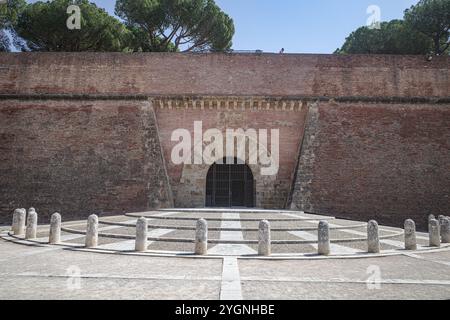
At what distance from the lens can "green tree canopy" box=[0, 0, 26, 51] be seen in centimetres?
2133

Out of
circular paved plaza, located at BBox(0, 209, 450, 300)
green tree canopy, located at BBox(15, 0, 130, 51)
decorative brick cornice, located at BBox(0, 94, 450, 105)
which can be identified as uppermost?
green tree canopy, located at BBox(15, 0, 130, 51)

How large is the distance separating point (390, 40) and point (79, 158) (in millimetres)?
20989

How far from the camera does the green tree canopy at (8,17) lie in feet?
70.0

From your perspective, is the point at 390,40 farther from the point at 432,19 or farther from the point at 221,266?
the point at 221,266

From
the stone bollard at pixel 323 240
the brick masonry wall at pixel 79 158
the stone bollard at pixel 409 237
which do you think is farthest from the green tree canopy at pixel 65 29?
the stone bollard at pixel 409 237

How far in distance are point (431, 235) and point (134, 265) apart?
7302mm

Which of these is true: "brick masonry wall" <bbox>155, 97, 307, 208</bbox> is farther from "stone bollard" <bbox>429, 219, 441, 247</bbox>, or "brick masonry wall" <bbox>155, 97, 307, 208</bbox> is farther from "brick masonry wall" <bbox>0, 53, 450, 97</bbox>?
"stone bollard" <bbox>429, 219, 441, 247</bbox>

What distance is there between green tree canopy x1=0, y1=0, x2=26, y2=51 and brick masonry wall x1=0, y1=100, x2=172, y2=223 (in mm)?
7892

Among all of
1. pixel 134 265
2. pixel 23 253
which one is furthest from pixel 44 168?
pixel 134 265

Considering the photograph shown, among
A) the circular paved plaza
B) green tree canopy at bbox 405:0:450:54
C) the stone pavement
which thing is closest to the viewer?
the stone pavement

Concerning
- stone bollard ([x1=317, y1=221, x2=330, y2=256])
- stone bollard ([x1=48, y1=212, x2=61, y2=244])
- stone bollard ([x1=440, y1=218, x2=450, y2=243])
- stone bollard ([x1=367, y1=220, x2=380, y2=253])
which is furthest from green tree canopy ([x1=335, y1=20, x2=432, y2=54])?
stone bollard ([x1=48, y1=212, x2=61, y2=244])

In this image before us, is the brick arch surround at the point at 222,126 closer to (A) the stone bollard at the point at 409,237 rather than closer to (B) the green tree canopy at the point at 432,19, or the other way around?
(A) the stone bollard at the point at 409,237

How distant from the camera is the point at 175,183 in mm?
16016

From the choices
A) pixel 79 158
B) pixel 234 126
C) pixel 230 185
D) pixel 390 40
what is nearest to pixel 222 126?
pixel 234 126
